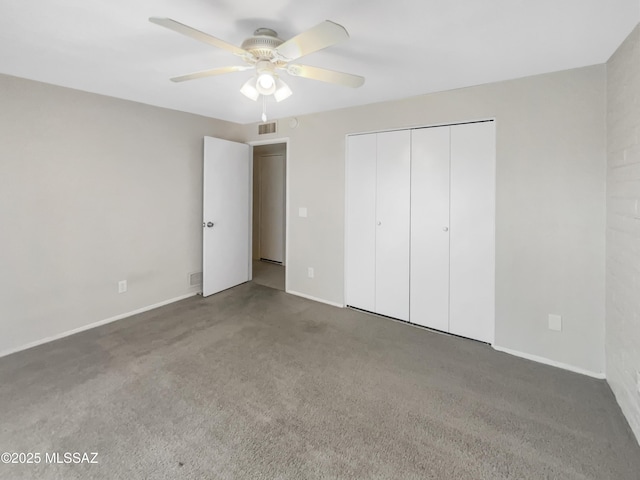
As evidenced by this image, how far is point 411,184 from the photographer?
313cm

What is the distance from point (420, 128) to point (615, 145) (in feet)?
4.75

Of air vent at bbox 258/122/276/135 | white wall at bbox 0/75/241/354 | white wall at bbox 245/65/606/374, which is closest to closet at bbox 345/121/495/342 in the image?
white wall at bbox 245/65/606/374

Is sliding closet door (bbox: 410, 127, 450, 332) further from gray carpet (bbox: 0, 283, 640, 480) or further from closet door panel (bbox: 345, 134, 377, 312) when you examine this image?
closet door panel (bbox: 345, 134, 377, 312)

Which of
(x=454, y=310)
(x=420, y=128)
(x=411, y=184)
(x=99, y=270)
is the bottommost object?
(x=454, y=310)

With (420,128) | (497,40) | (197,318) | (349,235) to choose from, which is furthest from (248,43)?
(197,318)

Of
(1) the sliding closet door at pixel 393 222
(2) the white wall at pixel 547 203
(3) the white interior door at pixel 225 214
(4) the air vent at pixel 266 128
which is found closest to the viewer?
(2) the white wall at pixel 547 203

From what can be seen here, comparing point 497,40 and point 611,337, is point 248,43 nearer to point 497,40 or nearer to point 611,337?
point 497,40

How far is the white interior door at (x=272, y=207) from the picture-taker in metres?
6.07

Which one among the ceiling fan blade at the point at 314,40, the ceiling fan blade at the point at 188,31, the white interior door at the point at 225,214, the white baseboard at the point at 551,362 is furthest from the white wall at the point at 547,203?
the white interior door at the point at 225,214

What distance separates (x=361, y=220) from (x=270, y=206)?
3141 millimetres

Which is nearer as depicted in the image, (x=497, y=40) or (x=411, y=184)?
(x=497, y=40)

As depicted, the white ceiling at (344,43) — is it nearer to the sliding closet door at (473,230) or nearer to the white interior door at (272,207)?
the sliding closet door at (473,230)

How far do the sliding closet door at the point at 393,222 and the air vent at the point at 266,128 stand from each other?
1.50m

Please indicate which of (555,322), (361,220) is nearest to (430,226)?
(361,220)
